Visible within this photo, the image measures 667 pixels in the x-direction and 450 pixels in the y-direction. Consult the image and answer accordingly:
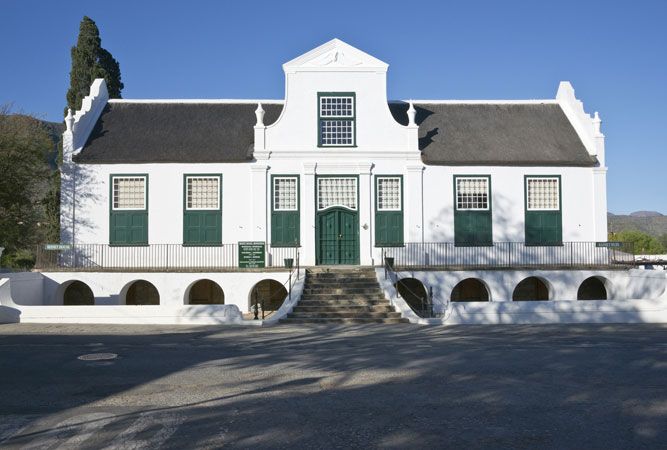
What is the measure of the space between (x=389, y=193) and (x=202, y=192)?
7199mm

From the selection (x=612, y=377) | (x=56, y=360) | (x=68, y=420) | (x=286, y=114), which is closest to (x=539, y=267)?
(x=286, y=114)

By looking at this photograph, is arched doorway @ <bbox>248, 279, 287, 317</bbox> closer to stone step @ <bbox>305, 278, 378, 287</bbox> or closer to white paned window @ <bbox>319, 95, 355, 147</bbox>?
stone step @ <bbox>305, 278, 378, 287</bbox>

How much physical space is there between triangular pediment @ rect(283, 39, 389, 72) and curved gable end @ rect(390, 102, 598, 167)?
116 inches

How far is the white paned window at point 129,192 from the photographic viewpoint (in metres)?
25.1

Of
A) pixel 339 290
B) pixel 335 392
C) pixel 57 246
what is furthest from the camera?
pixel 57 246

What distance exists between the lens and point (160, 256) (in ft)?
81.0

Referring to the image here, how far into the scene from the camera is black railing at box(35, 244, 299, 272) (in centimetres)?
2448

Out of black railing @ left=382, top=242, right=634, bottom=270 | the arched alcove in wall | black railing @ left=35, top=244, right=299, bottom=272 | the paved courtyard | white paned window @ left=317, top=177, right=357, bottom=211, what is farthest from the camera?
white paned window @ left=317, top=177, right=357, bottom=211

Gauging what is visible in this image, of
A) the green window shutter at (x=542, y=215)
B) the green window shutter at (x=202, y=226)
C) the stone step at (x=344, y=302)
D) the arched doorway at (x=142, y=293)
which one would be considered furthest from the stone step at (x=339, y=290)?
the green window shutter at (x=542, y=215)

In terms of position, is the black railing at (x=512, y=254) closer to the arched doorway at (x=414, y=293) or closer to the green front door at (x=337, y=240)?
the arched doorway at (x=414, y=293)

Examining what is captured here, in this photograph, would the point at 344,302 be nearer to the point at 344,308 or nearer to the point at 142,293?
the point at 344,308

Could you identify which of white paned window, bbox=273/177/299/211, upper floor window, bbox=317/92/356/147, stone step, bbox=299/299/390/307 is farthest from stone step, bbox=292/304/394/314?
upper floor window, bbox=317/92/356/147

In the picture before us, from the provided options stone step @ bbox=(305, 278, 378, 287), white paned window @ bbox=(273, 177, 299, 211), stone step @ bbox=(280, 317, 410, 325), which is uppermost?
white paned window @ bbox=(273, 177, 299, 211)

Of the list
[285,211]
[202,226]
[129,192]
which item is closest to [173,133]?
[129,192]
